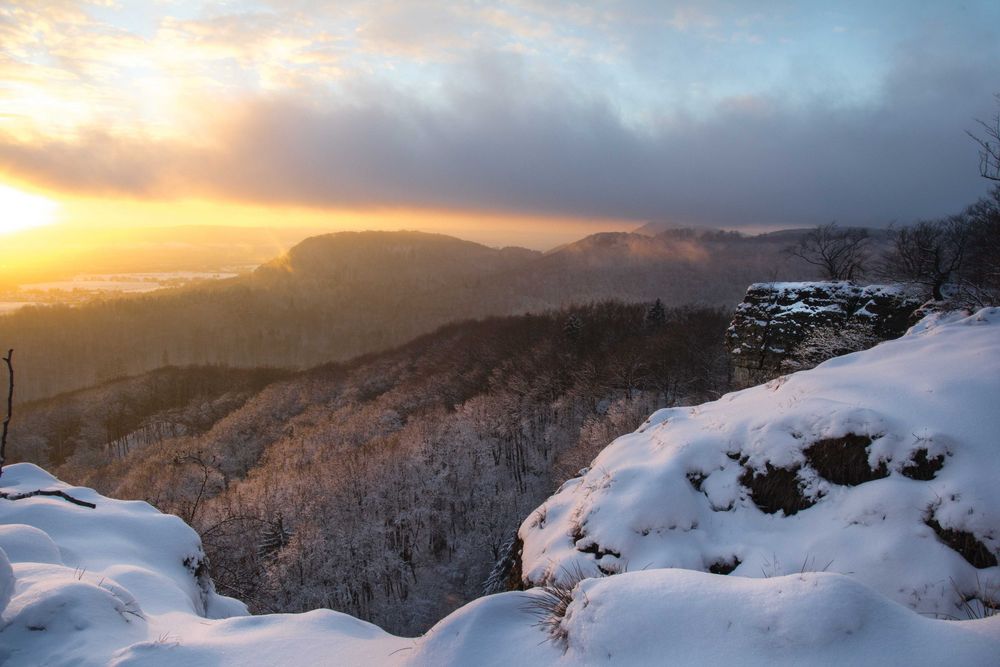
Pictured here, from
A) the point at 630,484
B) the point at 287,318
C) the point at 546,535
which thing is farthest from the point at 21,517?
the point at 287,318

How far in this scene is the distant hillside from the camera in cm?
11656

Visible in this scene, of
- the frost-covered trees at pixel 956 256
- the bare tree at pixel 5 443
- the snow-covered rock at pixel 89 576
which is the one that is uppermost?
the frost-covered trees at pixel 956 256

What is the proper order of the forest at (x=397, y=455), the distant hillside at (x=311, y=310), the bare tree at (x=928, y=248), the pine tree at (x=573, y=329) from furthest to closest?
the distant hillside at (x=311, y=310)
the pine tree at (x=573, y=329)
the forest at (x=397, y=455)
the bare tree at (x=928, y=248)

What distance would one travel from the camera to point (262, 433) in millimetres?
71375

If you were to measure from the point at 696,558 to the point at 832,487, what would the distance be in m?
2.49

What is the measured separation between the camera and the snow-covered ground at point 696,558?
3113 mm

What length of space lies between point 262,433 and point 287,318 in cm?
8436

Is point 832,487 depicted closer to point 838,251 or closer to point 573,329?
point 838,251

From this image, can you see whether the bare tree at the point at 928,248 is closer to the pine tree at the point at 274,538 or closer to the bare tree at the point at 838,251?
the bare tree at the point at 838,251

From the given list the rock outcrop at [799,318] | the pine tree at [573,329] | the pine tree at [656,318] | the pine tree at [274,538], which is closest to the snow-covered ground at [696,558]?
the rock outcrop at [799,318]

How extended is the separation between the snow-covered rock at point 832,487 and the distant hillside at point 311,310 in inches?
5063

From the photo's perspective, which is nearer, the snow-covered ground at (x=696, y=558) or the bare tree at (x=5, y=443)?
the snow-covered ground at (x=696, y=558)

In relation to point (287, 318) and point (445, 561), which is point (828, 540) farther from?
point (287, 318)

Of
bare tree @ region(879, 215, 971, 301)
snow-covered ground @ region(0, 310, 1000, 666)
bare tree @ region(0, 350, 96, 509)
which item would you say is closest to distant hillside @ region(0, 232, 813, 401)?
bare tree @ region(879, 215, 971, 301)
